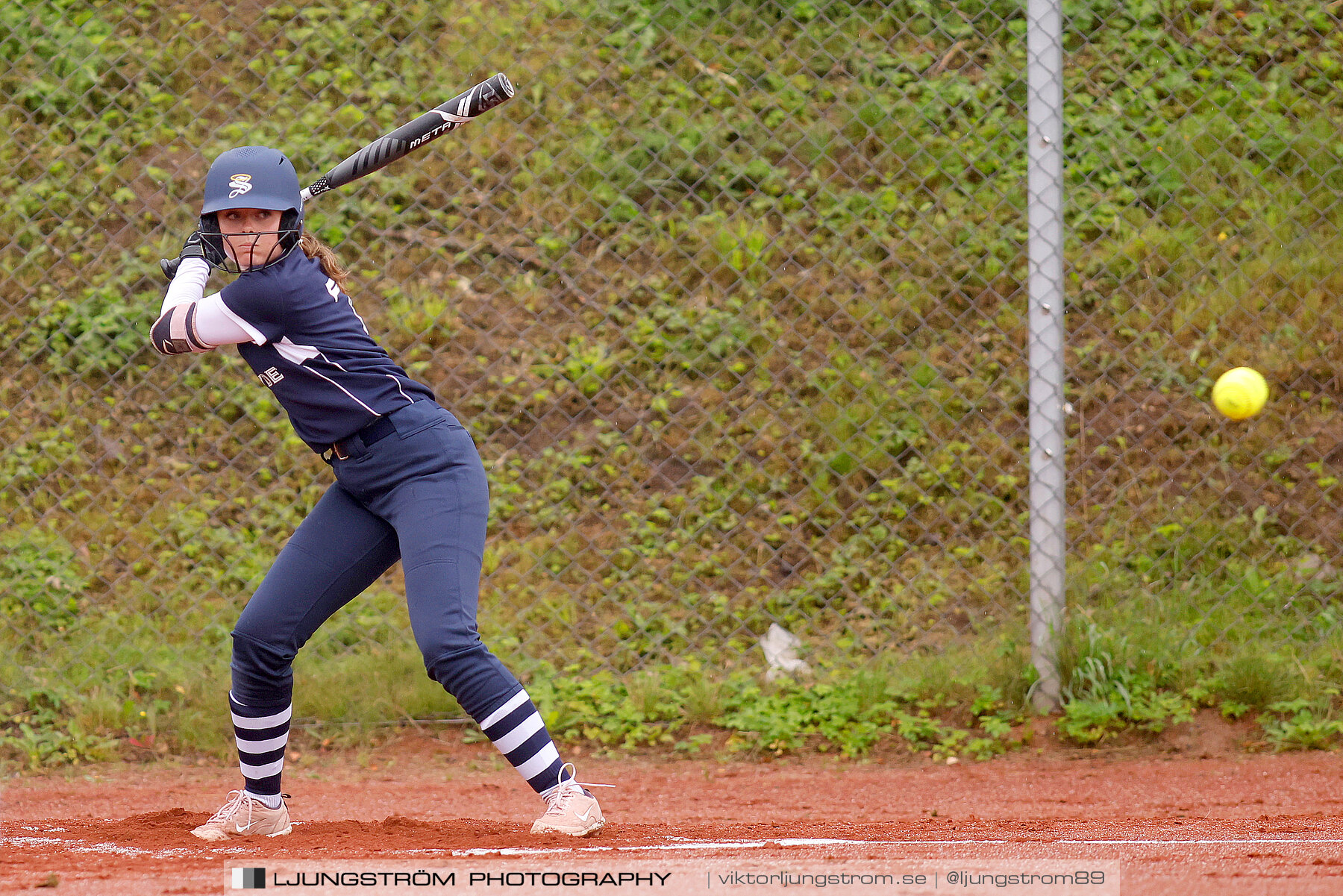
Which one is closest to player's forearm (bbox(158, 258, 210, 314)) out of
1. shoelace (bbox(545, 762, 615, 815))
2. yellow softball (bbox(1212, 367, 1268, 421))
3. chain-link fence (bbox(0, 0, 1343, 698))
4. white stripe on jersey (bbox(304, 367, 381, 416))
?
white stripe on jersey (bbox(304, 367, 381, 416))

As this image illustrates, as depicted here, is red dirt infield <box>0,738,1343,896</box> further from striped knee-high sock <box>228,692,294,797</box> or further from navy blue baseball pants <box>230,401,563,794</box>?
navy blue baseball pants <box>230,401,563,794</box>

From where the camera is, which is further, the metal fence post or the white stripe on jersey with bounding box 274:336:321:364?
the metal fence post

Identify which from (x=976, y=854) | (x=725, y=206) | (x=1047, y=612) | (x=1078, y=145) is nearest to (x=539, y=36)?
(x=725, y=206)

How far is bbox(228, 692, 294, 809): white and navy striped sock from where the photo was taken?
2.92 meters

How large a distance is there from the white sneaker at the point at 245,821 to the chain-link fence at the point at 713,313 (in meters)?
1.85

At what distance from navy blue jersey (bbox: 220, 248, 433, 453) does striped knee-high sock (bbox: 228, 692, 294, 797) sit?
2.32ft

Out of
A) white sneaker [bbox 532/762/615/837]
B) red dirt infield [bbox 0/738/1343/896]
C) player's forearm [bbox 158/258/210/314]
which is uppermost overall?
player's forearm [bbox 158/258/210/314]

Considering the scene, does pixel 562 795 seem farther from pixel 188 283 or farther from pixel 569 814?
pixel 188 283

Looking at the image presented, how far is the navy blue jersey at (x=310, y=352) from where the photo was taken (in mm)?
2711

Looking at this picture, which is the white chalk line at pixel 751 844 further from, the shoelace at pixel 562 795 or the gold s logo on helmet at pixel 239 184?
the gold s logo on helmet at pixel 239 184

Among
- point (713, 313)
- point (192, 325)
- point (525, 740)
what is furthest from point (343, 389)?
point (713, 313)

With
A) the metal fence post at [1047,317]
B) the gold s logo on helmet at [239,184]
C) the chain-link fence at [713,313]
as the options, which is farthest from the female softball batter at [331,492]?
the metal fence post at [1047,317]

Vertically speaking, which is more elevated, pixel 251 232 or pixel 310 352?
pixel 251 232

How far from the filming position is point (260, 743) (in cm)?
294
